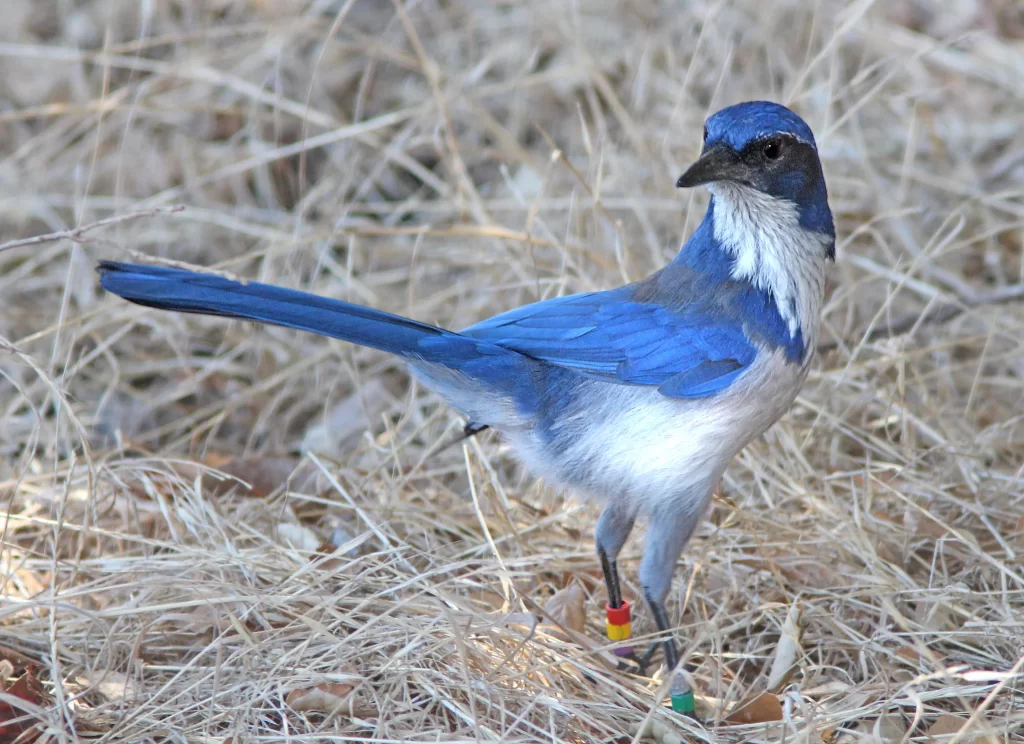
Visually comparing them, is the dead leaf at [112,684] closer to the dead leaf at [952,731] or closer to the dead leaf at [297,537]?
the dead leaf at [297,537]

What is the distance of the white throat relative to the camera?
286cm

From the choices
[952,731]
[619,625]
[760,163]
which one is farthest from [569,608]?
[760,163]

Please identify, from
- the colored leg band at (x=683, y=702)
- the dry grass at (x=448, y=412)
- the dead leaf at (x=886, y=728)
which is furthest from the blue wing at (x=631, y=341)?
the dead leaf at (x=886, y=728)

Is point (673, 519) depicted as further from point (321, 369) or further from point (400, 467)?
point (321, 369)

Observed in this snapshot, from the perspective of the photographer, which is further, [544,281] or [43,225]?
[43,225]

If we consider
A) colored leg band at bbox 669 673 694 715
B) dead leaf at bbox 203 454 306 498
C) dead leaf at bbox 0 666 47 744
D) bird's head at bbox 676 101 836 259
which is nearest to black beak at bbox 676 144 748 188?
bird's head at bbox 676 101 836 259

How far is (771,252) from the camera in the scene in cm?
288

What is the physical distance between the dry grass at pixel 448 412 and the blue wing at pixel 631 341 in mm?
500

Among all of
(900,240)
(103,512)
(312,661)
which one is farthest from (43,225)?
(900,240)

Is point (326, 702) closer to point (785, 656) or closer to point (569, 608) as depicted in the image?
point (569, 608)

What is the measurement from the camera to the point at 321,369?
4422 millimetres

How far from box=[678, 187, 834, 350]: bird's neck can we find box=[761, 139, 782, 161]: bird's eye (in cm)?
9

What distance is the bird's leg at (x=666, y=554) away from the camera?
287cm

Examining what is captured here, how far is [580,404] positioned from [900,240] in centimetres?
223
